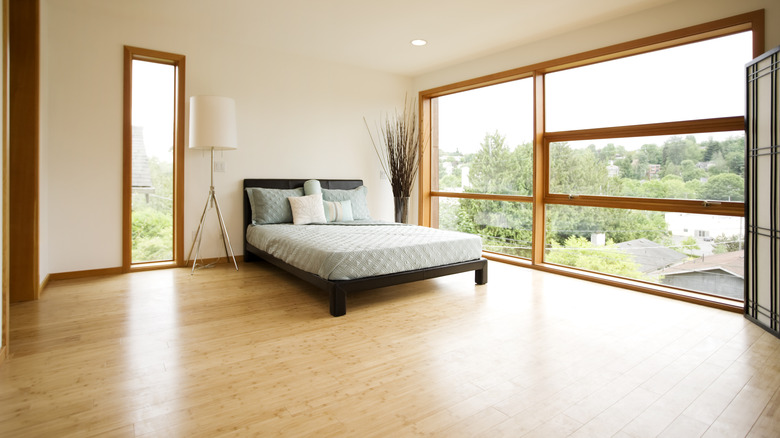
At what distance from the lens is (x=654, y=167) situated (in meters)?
3.81

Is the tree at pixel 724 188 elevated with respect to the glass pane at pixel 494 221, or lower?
elevated

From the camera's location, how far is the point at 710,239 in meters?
3.47

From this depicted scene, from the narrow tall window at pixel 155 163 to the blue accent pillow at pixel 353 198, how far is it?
1639mm

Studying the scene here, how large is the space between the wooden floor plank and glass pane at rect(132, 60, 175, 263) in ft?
3.24

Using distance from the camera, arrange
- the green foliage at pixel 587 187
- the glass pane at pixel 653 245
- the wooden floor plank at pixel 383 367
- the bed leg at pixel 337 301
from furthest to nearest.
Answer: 1. the green foliage at pixel 587 187
2. the glass pane at pixel 653 245
3. the bed leg at pixel 337 301
4. the wooden floor plank at pixel 383 367

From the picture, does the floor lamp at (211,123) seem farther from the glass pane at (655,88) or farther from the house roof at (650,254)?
the house roof at (650,254)

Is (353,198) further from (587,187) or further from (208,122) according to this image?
(587,187)

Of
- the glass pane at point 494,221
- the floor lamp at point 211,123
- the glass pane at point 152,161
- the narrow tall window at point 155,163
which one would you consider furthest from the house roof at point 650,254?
the glass pane at point 152,161

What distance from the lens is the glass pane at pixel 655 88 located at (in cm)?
334

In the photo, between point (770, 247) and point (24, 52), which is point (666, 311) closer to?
point (770, 247)

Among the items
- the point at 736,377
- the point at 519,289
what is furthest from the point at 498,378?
the point at 519,289

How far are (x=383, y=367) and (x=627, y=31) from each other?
3.64 metres

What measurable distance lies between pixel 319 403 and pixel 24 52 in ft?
11.3

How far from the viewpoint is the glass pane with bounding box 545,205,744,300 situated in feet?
11.1
